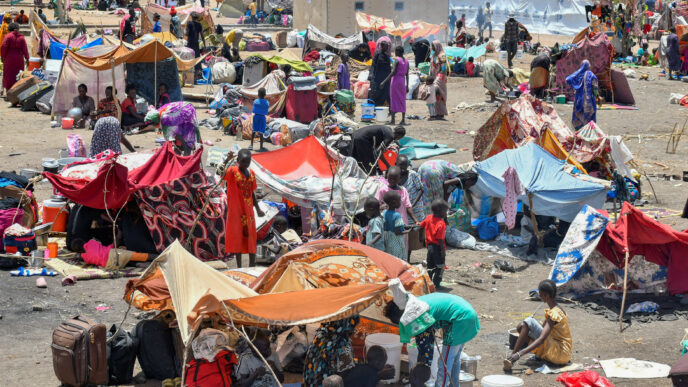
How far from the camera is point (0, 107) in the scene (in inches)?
783

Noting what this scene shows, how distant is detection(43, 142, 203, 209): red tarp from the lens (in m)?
10.0

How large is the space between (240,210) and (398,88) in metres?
9.13

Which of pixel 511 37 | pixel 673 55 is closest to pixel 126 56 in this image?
pixel 511 37

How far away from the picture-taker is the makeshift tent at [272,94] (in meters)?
17.9

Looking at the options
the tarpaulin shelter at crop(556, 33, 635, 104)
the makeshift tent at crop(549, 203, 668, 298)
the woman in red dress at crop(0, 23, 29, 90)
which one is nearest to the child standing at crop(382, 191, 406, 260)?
the makeshift tent at crop(549, 203, 668, 298)

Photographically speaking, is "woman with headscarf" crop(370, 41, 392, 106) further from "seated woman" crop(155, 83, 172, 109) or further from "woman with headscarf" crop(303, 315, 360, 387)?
"woman with headscarf" crop(303, 315, 360, 387)

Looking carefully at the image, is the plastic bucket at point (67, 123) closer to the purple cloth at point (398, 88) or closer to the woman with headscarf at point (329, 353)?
the purple cloth at point (398, 88)

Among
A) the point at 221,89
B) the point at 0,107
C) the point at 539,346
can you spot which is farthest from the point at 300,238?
the point at 0,107

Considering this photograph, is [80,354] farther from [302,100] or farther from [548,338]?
[302,100]

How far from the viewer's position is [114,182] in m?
10.1

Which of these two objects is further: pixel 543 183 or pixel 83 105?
pixel 83 105

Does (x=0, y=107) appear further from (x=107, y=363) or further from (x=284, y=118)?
(x=107, y=363)

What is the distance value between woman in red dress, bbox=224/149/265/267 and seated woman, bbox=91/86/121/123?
8.13 meters

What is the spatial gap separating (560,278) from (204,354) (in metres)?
4.31
